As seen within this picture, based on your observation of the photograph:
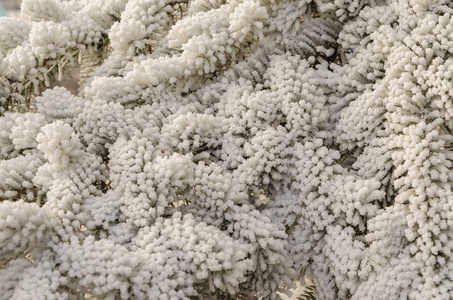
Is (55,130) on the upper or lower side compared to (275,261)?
upper

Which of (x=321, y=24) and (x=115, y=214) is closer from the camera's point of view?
(x=115, y=214)

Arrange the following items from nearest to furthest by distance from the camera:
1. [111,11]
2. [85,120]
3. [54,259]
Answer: [54,259] < [85,120] < [111,11]

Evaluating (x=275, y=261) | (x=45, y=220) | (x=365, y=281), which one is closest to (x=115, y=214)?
(x=45, y=220)

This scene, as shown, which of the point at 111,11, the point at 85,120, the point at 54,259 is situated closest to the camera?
the point at 54,259

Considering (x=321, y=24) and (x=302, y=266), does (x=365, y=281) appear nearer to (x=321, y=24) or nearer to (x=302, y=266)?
(x=302, y=266)

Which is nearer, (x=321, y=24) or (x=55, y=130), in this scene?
(x=55, y=130)

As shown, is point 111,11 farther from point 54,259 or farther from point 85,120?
point 54,259

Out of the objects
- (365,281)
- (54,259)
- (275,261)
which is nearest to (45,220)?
(54,259)

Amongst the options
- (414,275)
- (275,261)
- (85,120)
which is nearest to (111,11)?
(85,120)

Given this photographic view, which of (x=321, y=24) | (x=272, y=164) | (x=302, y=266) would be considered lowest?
(x=302, y=266)
